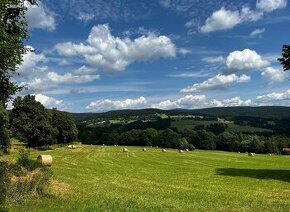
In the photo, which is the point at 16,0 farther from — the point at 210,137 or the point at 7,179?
the point at 210,137

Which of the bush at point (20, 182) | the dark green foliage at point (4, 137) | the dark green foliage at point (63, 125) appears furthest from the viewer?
the dark green foliage at point (63, 125)

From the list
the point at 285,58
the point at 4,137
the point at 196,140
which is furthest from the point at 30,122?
the point at 196,140

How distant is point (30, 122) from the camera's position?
92.2 meters

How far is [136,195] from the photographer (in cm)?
2916

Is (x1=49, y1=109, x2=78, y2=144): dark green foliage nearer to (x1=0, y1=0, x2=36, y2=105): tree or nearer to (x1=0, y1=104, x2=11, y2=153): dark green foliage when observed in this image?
(x1=0, y1=104, x2=11, y2=153): dark green foliage

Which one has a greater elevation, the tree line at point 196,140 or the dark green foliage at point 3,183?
the dark green foliage at point 3,183

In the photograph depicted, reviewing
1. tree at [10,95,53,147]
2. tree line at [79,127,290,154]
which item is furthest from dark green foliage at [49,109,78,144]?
tree line at [79,127,290,154]

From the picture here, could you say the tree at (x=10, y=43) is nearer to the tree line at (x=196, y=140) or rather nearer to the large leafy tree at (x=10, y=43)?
the large leafy tree at (x=10, y=43)

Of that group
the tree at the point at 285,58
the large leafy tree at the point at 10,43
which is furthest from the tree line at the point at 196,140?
the large leafy tree at the point at 10,43

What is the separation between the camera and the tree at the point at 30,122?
91.5 meters

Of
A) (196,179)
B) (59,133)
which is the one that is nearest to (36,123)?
(59,133)

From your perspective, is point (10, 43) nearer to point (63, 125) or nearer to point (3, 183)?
point (3, 183)

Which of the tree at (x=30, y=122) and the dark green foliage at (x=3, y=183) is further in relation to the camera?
the tree at (x=30, y=122)

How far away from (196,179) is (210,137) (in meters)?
119
